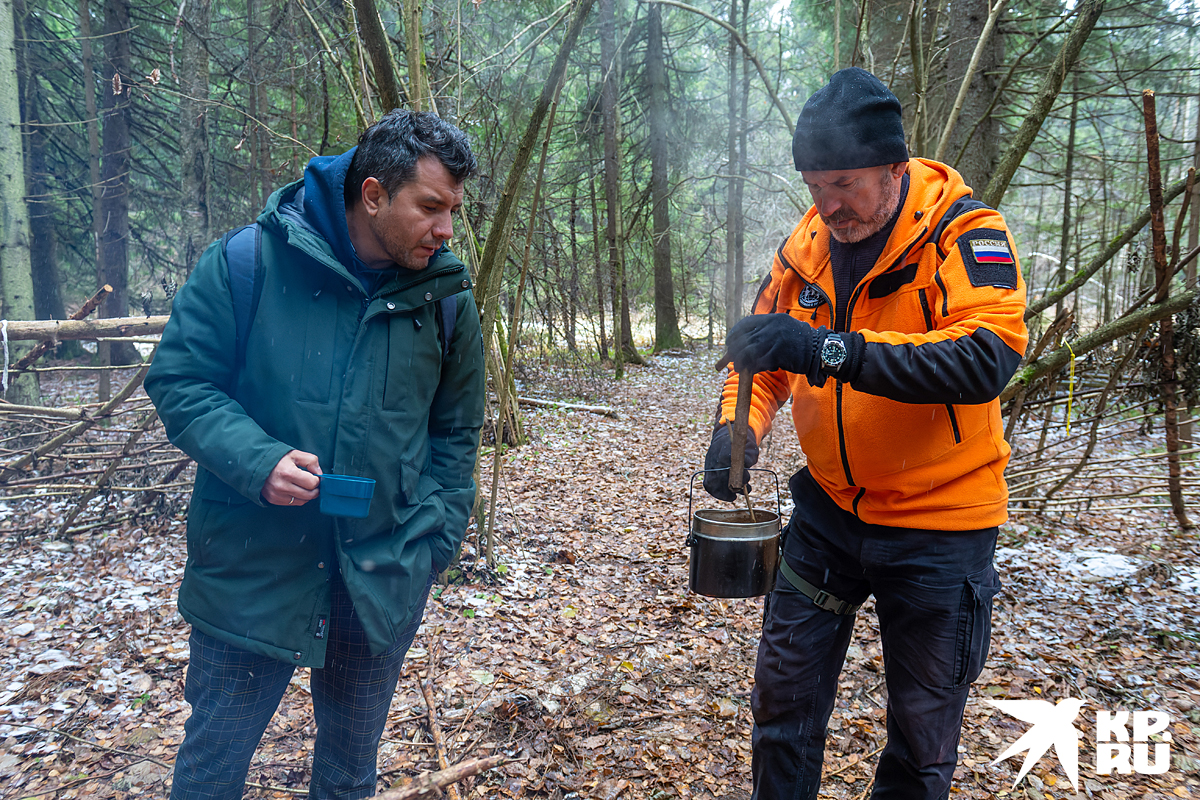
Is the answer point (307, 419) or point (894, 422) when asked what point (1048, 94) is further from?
point (307, 419)

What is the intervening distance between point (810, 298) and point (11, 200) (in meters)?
8.40

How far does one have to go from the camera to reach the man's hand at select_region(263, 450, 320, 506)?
1.56 m

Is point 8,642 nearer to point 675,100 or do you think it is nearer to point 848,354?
point 848,354

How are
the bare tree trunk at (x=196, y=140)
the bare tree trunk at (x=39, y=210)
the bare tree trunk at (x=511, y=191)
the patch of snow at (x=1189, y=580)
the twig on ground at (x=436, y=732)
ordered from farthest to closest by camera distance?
the bare tree trunk at (x=39, y=210)
the bare tree trunk at (x=196, y=140)
the patch of snow at (x=1189, y=580)
the bare tree trunk at (x=511, y=191)
the twig on ground at (x=436, y=732)

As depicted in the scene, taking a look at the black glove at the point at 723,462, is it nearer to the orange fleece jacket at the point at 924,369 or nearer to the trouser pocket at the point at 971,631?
the orange fleece jacket at the point at 924,369

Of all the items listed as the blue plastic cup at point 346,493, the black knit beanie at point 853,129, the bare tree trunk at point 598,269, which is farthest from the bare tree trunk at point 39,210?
the black knit beanie at point 853,129

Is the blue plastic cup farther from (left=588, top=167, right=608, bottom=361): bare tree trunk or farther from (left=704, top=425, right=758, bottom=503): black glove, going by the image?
(left=588, top=167, right=608, bottom=361): bare tree trunk

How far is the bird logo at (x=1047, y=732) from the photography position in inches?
111

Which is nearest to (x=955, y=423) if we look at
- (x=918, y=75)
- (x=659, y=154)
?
(x=918, y=75)

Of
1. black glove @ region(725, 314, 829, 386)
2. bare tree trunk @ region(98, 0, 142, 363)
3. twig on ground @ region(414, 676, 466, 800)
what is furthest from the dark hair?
bare tree trunk @ region(98, 0, 142, 363)

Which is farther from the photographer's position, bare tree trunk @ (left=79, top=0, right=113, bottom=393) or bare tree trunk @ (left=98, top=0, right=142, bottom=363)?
bare tree trunk @ (left=98, top=0, right=142, bottom=363)

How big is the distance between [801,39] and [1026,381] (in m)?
15.8

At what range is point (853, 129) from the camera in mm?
1842

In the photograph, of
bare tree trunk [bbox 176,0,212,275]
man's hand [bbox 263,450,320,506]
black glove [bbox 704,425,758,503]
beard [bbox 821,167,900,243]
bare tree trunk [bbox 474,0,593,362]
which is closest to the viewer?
man's hand [bbox 263,450,320,506]
